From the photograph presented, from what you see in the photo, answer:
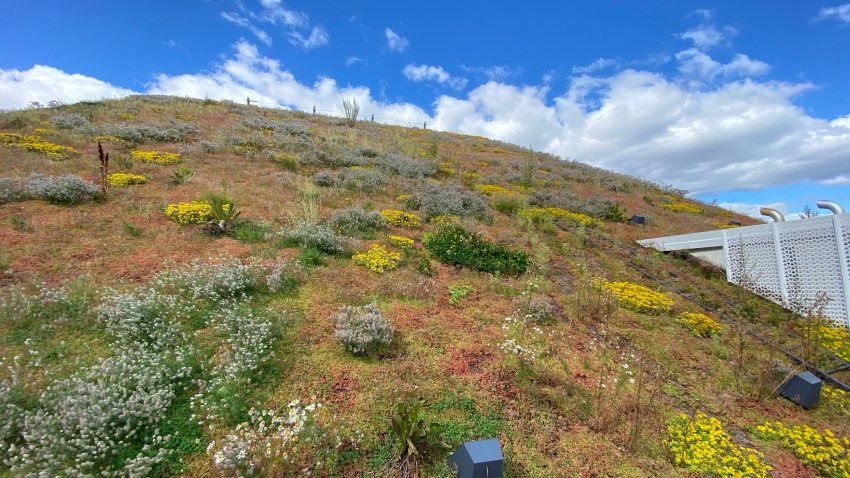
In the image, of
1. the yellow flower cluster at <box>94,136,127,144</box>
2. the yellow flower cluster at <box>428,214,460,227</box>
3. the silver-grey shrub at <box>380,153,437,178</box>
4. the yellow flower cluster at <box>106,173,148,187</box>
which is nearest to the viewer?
the yellow flower cluster at <box>106,173,148,187</box>

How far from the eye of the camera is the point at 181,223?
274 inches

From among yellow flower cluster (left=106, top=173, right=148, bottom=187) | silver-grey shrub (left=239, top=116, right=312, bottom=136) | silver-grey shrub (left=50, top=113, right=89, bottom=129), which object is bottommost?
yellow flower cluster (left=106, top=173, right=148, bottom=187)

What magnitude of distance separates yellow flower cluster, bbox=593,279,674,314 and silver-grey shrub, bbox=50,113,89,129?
19.6 metres

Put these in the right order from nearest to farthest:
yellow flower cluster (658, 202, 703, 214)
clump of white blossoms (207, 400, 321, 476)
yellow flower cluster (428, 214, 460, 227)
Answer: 1. clump of white blossoms (207, 400, 321, 476)
2. yellow flower cluster (428, 214, 460, 227)
3. yellow flower cluster (658, 202, 703, 214)

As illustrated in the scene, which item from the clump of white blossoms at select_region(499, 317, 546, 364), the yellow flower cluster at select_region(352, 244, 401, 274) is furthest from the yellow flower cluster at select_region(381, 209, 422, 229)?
the clump of white blossoms at select_region(499, 317, 546, 364)

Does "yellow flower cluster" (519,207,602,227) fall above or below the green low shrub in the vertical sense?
above

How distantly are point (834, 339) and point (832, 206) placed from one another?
2451mm

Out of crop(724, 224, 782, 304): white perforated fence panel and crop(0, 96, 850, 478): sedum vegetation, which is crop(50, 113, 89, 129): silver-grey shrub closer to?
crop(0, 96, 850, 478): sedum vegetation

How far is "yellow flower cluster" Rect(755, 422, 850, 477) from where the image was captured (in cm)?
325

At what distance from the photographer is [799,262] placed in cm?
676

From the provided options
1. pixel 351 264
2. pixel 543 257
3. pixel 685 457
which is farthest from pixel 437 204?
pixel 685 457

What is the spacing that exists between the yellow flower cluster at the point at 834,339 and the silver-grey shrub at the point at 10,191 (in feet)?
47.3

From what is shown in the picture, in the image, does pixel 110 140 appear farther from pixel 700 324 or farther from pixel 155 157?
pixel 700 324

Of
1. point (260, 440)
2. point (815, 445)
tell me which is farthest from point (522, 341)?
point (260, 440)
